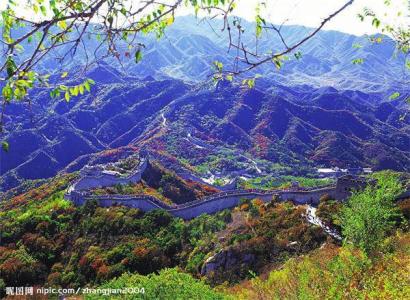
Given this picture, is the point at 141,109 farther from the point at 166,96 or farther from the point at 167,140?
the point at 167,140

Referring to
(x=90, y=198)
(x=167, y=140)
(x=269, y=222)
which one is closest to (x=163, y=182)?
(x=90, y=198)

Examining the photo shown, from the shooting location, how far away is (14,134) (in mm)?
123250

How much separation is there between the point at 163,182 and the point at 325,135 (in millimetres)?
92088

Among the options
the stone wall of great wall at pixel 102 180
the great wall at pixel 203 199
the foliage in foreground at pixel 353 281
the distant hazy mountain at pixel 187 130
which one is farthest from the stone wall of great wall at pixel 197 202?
the distant hazy mountain at pixel 187 130

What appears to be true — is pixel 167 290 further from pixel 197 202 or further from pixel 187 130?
pixel 187 130

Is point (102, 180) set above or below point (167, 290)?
above

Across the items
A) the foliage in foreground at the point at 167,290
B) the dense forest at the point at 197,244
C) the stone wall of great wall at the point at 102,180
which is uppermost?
the stone wall of great wall at the point at 102,180

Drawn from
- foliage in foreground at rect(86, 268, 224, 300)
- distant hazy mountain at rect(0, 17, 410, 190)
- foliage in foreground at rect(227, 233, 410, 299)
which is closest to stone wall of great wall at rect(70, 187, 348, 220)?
foliage in foreground at rect(227, 233, 410, 299)

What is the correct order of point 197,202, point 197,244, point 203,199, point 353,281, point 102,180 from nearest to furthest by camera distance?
point 353,281
point 197,244
point 197,202
point 203,199
point 102,180

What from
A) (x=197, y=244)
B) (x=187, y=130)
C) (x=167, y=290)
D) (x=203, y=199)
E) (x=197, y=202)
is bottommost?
(x=197, y=244)

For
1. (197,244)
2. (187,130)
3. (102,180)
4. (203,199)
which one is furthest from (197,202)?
(187,130)

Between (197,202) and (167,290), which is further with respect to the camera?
(197,202)

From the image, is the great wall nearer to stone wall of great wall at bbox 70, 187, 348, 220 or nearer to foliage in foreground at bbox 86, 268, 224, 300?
stone wall of great wall at bbox 70, 187, 348, 220

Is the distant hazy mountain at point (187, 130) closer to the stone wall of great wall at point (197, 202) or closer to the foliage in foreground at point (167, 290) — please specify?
the stone wall of great wall at point (197, 202)
